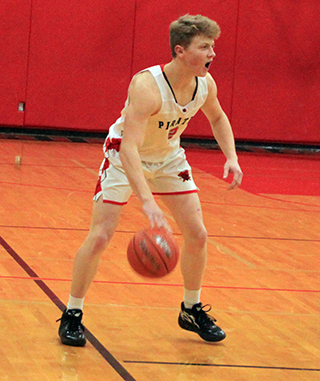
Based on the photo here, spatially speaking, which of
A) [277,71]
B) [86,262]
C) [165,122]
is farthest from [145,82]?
[277,71]

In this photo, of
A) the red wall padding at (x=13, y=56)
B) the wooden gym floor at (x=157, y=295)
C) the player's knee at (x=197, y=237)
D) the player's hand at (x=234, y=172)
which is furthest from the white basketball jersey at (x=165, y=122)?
the red wall padding at (x=13, y=56)

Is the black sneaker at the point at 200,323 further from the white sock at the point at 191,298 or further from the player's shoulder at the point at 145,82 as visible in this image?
the player's shoulder at the point at 145,82

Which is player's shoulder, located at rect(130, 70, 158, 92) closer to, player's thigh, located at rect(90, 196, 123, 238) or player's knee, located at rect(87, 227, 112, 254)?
player's thigh, located at rect(90, 196, 123, 238)

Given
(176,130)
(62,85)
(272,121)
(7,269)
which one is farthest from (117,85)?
(176,130)

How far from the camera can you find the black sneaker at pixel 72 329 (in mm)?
3449

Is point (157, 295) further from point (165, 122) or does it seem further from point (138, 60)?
point (138, 60)

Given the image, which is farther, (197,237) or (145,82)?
(197,237)

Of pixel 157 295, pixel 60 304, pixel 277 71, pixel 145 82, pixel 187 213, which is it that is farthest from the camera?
pixel 277 71

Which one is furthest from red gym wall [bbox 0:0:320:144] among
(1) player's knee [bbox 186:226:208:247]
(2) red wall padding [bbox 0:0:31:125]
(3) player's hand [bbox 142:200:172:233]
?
(3) player's hand [bbox 142:200:172:233]

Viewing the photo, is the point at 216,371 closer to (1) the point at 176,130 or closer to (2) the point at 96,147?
(1) the point at 176,130

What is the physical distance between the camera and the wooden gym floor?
3.30 meters

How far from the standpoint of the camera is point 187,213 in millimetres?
3553

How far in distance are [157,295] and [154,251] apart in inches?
46.7

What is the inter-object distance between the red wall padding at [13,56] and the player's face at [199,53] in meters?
8.37
